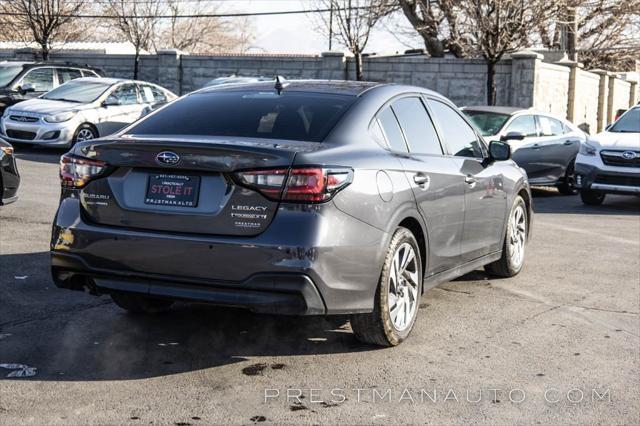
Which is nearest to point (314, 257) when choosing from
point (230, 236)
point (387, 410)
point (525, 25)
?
point (230, 236)

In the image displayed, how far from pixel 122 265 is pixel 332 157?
4.32ft

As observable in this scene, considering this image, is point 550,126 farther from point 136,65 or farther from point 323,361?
point 136,65

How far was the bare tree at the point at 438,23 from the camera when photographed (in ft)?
91.0

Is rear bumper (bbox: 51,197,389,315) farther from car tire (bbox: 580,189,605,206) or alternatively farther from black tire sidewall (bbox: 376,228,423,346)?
car tire (bbox: 580,189,605,206)

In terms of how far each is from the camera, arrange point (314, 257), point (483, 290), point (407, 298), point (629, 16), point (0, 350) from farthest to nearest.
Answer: point (629, 16) < point (483, 290) < point (407, 298) < point (0, 350) < point (314, 257)

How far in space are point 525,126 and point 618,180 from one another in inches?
88.9

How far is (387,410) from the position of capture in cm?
459

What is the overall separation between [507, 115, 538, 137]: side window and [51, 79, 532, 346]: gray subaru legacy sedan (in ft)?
32.4

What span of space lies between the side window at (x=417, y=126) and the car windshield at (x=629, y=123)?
32.0ft

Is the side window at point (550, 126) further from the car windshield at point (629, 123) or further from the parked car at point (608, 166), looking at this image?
the parked car at point (608, 166)

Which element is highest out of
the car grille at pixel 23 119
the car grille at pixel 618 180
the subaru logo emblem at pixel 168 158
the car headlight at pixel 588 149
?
the subaru logo emblem at pixel 168 158

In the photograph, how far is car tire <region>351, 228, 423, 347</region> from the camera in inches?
215

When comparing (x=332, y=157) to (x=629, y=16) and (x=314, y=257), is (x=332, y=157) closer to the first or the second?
(x=314, y=257)

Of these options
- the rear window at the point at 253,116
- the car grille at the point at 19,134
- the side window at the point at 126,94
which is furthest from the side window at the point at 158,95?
the rear window at the point at 253,116
